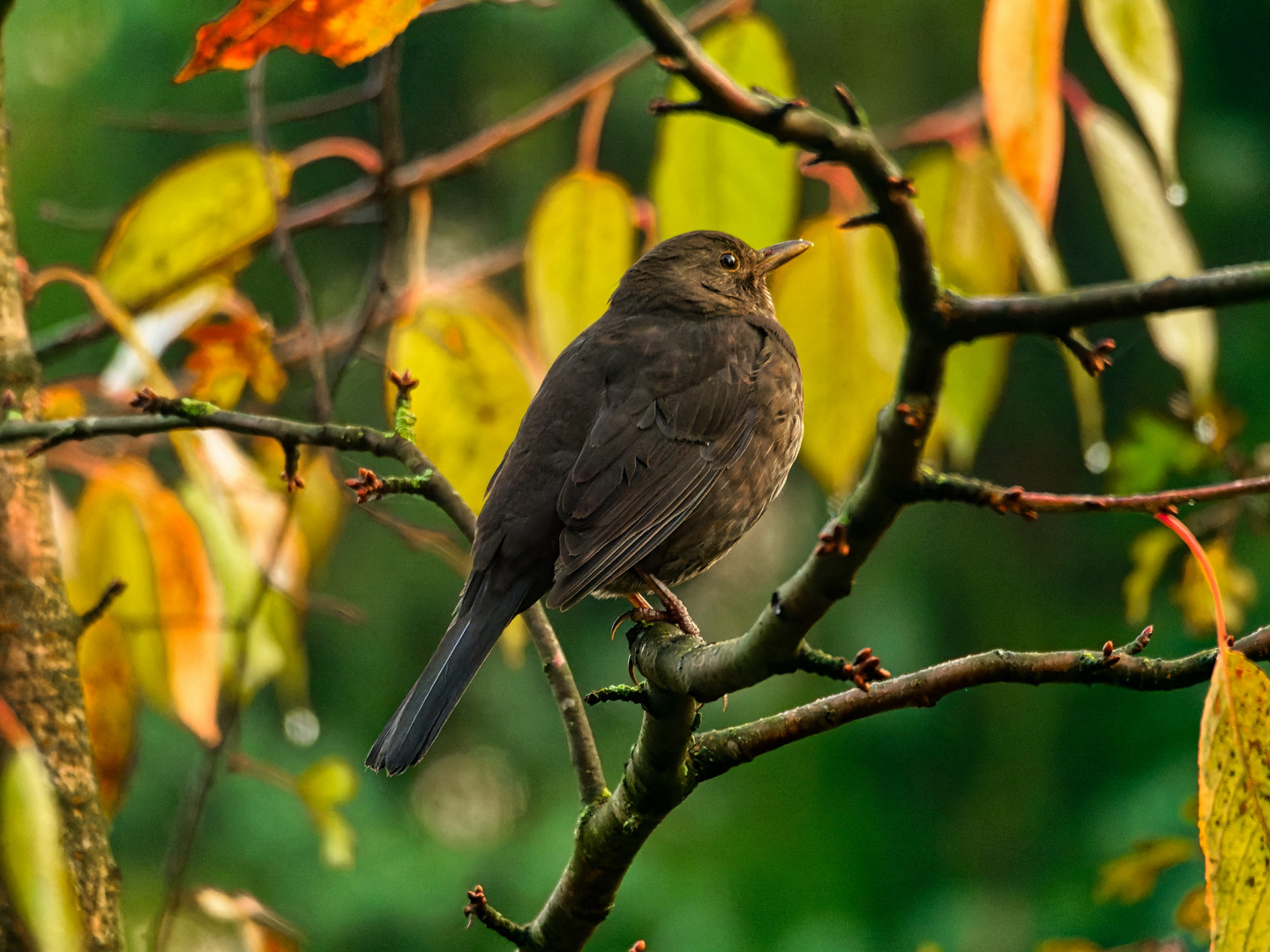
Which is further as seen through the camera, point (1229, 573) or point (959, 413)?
point (1229, 573)

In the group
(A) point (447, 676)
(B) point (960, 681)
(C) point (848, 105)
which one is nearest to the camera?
(C) point (848, 105)

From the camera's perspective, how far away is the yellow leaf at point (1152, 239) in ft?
5.63

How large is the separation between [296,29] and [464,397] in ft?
3.41

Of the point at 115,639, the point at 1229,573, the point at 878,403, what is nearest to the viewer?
the point at 878,403

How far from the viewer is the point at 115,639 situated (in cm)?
220

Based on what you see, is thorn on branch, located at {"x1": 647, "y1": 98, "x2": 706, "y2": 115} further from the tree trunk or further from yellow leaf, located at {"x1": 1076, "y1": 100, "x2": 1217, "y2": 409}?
the tree trunk

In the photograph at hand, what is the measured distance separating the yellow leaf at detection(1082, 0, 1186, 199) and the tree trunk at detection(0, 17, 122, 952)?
65.2 inches

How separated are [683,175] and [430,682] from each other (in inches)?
37.9

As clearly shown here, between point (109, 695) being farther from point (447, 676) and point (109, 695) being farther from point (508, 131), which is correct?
point (508, 131)

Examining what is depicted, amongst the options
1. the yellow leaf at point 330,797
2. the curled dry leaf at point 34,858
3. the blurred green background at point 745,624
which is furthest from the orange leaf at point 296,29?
the blurred green background at point 745,624

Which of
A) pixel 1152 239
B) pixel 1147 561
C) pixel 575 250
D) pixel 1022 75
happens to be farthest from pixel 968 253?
pixel 1147 561

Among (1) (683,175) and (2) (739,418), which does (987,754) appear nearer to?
(2) (739,418)

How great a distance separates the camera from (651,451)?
261 centimetres

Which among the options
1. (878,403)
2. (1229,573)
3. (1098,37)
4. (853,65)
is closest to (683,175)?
(878,403)
